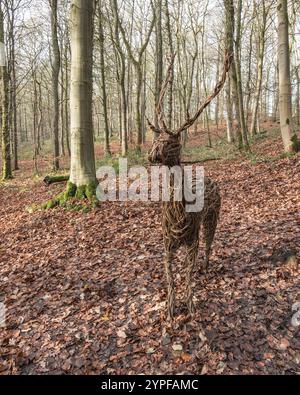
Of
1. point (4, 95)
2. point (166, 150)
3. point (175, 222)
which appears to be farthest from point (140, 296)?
point (4, 95)

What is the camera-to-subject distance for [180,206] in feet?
11.1

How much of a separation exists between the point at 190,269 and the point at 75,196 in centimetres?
482

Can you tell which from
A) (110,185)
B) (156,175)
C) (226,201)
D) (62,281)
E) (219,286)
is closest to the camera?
(219,286)

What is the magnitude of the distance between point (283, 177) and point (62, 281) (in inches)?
254

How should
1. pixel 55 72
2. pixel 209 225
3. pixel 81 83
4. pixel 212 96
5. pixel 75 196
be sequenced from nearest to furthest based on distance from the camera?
1. pixel 212 96
2. pixel 209 225
3. pixel 81 83
4. pixel 75 196
5. pixel 55 72

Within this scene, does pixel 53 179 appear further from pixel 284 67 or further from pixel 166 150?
pixel 166 150

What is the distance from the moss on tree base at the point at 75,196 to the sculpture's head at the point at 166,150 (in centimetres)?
459

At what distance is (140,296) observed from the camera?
14.0 feet

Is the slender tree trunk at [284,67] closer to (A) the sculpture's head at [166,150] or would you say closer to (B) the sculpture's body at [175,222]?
(B) the sculpture's body at [175,222]

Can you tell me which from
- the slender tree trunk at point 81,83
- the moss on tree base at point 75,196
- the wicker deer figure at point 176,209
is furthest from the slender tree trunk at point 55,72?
the wicker deer figure at point 176,209

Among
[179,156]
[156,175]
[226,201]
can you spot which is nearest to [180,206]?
[179,156]

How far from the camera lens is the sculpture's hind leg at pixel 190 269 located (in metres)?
3.67
